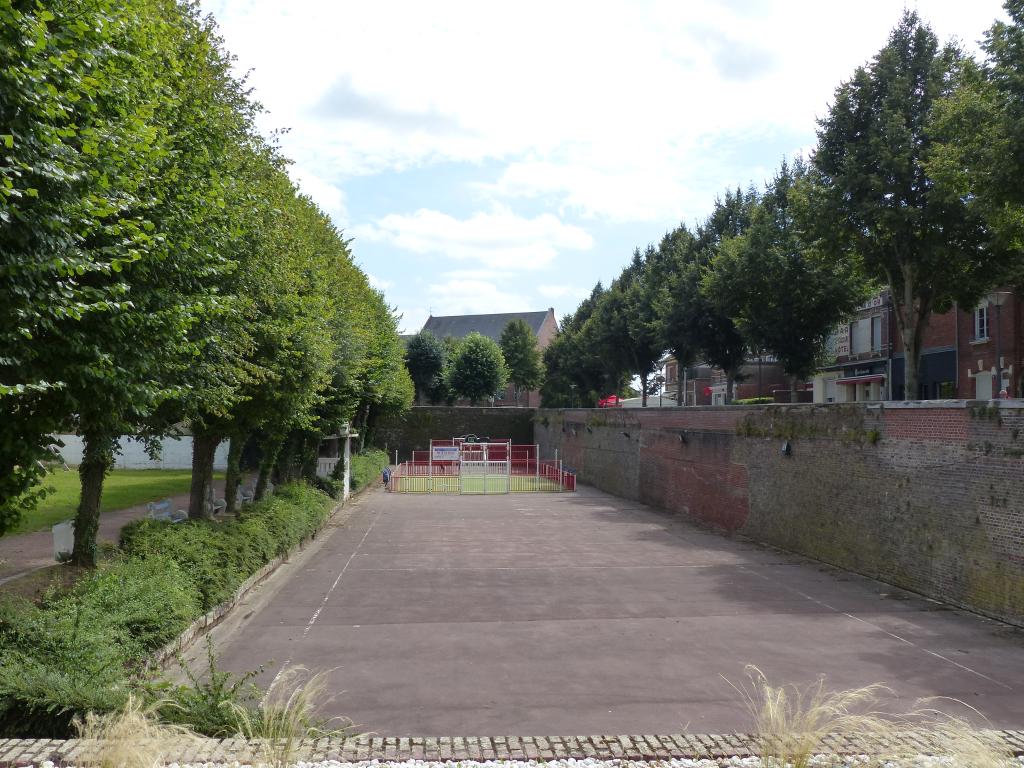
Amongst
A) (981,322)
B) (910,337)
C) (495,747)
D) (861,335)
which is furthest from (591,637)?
(861,335)

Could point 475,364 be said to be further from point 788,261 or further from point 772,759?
point 772,759

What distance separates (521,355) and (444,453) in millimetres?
39919

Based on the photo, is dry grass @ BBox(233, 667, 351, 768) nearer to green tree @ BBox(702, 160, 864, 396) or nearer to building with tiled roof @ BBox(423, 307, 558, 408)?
green tree @ BBox(702, 160, 864, 396)

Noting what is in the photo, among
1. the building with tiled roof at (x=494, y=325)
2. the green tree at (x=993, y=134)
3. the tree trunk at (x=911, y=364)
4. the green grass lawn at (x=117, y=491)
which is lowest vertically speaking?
the green grass lawn at (x=117, y=491)

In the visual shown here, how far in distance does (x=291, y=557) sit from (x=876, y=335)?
1229 inches

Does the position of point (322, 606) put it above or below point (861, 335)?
below

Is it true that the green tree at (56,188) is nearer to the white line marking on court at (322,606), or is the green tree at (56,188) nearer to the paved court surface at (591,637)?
the white line marking on court at (322,606)

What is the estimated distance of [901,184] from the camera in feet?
71.6

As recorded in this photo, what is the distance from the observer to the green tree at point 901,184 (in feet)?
71.2

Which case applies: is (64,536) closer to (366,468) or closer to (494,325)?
(366,468)

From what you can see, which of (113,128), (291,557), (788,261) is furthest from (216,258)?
(788,261)

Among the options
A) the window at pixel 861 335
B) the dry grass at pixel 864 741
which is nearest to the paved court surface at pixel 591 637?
the dry grass at pixel 864 741

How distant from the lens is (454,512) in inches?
1163

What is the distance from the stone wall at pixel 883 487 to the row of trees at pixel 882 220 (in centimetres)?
470
